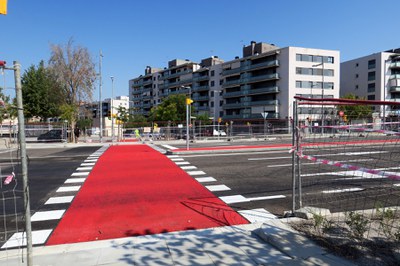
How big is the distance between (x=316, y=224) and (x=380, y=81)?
68744 millimetres

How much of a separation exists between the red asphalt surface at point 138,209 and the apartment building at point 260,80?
37.5 meters

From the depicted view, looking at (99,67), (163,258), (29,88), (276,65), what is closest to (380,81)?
(276,65)

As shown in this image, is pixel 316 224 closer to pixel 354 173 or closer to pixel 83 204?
pixel 83 204

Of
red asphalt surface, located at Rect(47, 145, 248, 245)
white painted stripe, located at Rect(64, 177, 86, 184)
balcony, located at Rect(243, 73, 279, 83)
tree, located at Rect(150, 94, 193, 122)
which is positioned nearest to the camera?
red asphalt surface, located at Rect(47, 145, 248, 245)

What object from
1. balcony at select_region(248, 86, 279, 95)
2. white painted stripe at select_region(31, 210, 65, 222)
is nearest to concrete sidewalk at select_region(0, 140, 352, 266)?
white painted stripe at select_region(31, 210, 65, 222)

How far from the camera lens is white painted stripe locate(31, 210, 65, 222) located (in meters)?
5.54

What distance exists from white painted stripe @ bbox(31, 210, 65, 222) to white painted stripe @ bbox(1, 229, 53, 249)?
2.31ft

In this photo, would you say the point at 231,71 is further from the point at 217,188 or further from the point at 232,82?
the point at 217,188

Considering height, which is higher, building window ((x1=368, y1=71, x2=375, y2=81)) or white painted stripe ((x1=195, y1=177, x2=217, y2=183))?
building window ((x1=368, y1=71, x2=375, y2=81))

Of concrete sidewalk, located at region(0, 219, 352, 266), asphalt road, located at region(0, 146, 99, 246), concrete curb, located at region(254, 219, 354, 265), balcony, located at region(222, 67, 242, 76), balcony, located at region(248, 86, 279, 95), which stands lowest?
asphalt road, located at region(0, 146, 99, 246)

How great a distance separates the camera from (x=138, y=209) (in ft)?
19.9

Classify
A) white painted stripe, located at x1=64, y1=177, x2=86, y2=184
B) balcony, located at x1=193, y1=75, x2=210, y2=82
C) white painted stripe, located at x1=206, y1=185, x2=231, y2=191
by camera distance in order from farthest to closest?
balcony, located at x1=193, y1=75, x2=210, y2=82 → white painted stripe, located at x1=64, y1=177, x2=86, y2=184 → white painted stripe, located at x1=206, y1=185, x2=231, y2=191

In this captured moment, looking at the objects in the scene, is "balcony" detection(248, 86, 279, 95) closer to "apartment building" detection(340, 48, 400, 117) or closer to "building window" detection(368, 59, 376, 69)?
"apartment building" detection(340, 48, 400, 117)

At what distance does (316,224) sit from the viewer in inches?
170
